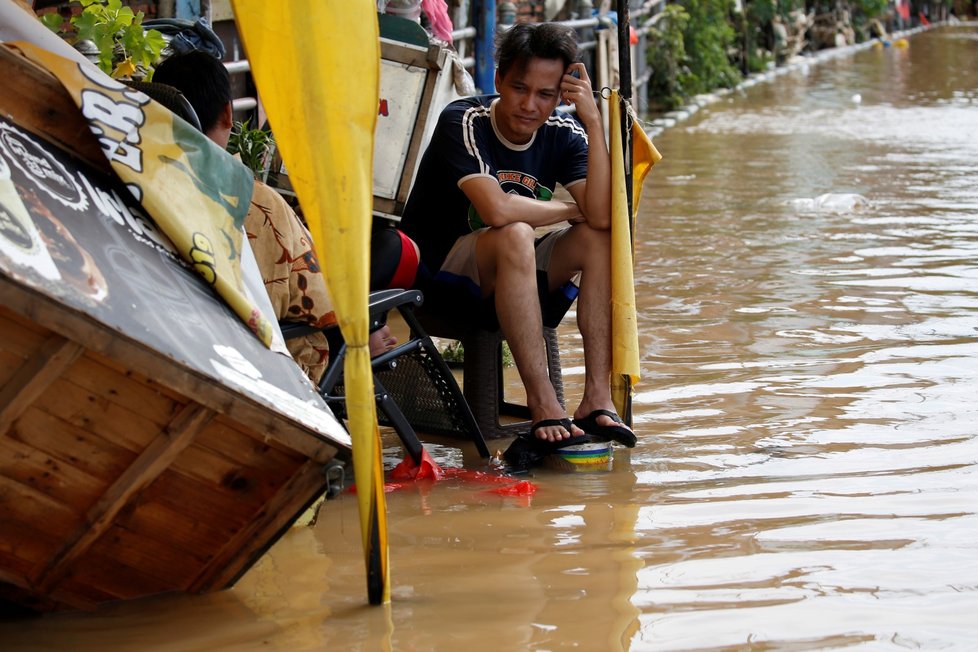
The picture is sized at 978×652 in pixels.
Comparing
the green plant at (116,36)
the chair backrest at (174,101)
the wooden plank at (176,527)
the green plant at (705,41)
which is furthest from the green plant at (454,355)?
the green plant at (705,41)

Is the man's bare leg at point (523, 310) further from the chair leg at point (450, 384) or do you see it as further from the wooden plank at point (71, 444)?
the wooden plank at point (71, 444)

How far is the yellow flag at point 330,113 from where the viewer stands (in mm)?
2617

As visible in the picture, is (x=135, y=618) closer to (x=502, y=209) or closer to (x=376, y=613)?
(x=376, y=613)

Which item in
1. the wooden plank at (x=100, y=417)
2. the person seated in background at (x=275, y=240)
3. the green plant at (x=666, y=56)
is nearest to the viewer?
the wooden plank at (x=100, y=417)

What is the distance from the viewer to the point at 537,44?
4.10 meters

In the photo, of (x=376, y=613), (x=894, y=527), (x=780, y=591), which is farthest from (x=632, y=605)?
(x=894, y=527)

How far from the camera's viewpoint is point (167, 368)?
235cm

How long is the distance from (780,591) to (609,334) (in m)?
1.30

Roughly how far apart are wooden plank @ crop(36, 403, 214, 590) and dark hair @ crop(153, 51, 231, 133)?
49.0 inches

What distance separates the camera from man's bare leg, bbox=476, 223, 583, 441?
397cm

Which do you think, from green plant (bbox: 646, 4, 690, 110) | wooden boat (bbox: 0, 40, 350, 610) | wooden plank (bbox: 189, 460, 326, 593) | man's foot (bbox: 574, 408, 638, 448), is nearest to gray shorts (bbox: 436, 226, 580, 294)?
man's foot (bbox: 574, 408, 638, 448)

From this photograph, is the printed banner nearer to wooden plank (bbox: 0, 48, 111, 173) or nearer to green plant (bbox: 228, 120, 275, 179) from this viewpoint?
wooden plank (bbox: 0, 48, 111, 173)

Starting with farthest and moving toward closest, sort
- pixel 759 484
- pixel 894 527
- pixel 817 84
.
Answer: pixel 817 84 < pixel 759 484 < pixel 894 527

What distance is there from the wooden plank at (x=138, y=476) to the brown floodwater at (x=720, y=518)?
0.23 m
